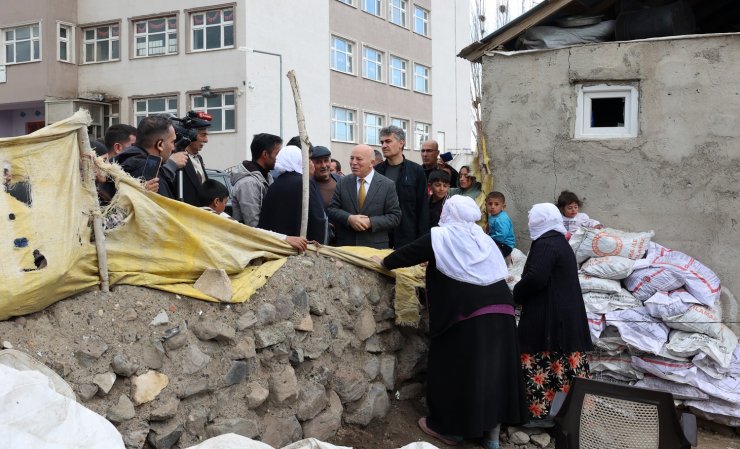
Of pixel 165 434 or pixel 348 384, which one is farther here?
pixel 348 384

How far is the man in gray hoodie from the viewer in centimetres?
567

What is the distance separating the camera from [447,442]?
5.05 m

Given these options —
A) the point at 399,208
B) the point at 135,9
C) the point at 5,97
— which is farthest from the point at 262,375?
the point at 5,97

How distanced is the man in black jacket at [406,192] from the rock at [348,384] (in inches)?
63.8

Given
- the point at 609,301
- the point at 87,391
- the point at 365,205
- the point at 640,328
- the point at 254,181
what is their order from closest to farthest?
the point at 87,391, the point at 254,181, the point at 365,205, the point at 640,328, the point at 609,301

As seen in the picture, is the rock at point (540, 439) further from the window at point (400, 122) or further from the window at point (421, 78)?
the window at point (421, 78)

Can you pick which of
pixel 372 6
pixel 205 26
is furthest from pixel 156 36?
pixel 372 6

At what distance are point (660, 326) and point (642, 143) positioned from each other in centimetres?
186

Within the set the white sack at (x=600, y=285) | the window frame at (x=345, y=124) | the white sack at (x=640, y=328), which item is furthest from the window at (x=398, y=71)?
the white sack at (x=640, y=328)

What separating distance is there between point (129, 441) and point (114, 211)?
127 cm

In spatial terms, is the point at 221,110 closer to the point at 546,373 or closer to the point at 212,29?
the point at 212,29

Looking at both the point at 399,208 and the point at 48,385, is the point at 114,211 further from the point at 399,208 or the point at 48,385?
the point at 399,208

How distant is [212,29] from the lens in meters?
25.2

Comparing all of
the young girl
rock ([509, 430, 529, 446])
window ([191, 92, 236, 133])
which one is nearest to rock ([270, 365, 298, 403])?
rock ([509, 430, 529, 446])
